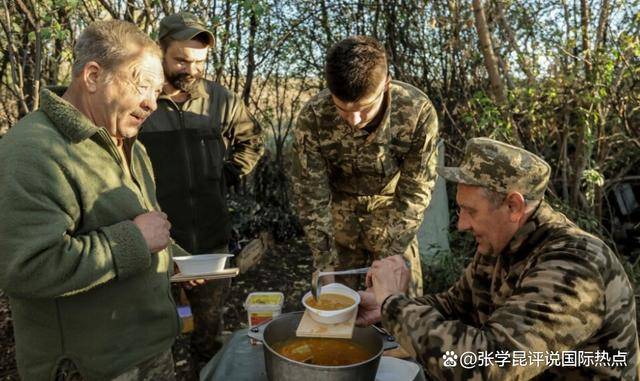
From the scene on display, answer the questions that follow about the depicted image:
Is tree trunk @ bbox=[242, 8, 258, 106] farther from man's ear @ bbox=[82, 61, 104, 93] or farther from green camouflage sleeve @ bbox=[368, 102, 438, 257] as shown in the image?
man's ear @ bbox=[82, 61, 104, 93]

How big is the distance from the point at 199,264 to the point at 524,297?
1.25 m

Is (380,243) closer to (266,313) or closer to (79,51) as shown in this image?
(266,313)

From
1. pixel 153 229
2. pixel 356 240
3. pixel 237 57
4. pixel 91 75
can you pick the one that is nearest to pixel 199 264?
pixel 153 229

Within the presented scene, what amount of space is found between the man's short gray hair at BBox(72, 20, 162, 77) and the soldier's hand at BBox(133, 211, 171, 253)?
19.4 inches

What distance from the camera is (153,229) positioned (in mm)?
1759

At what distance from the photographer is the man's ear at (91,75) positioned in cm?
169

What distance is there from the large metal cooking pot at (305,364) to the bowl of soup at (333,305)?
7cm

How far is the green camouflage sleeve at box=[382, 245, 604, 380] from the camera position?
5.00 feet

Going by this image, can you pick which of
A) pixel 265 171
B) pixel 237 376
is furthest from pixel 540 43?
pixel 237 376

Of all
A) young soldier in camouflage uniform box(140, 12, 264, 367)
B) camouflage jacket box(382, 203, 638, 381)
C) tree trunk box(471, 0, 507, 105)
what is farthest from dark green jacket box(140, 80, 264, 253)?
tree trunk box(471, 0, 507, 105)

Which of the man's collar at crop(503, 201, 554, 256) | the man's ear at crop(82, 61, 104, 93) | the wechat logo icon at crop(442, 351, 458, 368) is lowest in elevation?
the wechat logo icon at crop(442, 351, 458, 368)

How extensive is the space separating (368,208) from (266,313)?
959mm

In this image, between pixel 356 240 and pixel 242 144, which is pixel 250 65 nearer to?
pixel 242 144

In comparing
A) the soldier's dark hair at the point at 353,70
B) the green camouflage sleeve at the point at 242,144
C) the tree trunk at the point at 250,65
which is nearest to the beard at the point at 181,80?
the green camouflage sleeve at the point at 242,144
